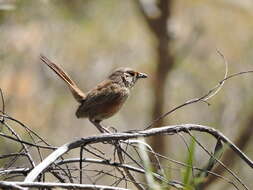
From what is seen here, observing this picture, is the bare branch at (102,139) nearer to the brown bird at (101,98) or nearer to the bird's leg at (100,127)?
the bird's leg at (100,127)

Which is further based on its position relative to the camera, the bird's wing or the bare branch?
the bird's wing

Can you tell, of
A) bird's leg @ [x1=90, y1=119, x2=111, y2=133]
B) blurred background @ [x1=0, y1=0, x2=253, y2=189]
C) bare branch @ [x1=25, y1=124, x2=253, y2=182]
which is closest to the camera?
bare branch @ [x1=25, y1=124, x2=253, y2=182]

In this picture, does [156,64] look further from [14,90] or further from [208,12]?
[14,90]

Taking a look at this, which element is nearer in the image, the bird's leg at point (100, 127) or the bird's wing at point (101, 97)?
the bird's leg at point (100, 127)

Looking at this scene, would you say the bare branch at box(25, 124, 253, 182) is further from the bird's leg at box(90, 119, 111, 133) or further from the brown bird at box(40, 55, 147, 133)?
the brown bird at box(40, 55, 147, 133)

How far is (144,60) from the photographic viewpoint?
36.4 feet

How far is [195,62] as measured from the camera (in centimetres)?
1098

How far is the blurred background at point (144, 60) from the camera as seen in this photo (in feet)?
32.2

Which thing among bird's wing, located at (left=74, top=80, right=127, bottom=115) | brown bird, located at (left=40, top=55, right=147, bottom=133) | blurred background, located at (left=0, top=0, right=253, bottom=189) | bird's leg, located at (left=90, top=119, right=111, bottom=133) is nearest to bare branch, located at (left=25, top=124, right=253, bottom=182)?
bird's leg, located at (left=90, top=119, right=111, bottom=133)

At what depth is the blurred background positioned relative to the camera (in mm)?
9820

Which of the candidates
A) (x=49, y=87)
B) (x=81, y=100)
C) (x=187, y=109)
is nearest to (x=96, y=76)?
(x=49, y=87)

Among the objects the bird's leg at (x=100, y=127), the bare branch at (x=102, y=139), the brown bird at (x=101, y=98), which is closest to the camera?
the bare branch at (x=102, y=139)

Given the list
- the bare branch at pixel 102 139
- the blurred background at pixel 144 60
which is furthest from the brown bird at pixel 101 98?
the blurred background at pixel 144 60

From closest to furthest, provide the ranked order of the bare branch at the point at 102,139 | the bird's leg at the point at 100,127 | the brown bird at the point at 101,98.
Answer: the bare branch at the point at 102,139
the bird's leg at the point at 100,127
the brown bird at the point at 101,98
